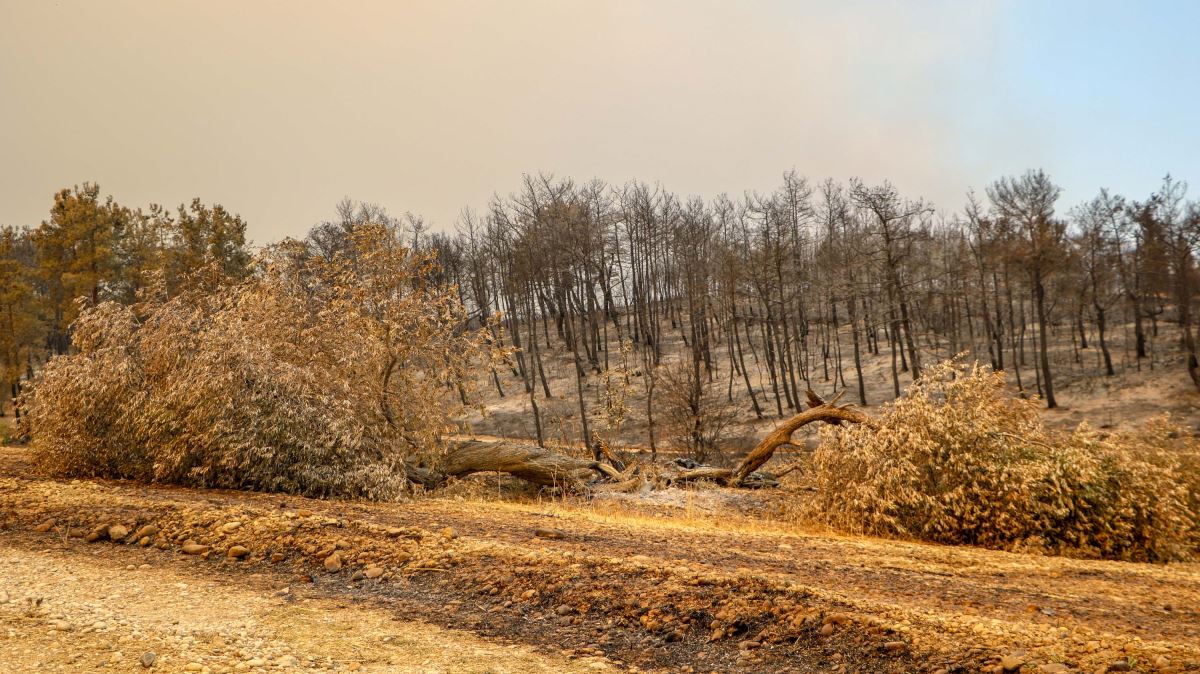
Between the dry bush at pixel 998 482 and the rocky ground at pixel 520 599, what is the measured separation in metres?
1.19

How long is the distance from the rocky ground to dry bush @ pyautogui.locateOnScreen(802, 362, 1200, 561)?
1191mm

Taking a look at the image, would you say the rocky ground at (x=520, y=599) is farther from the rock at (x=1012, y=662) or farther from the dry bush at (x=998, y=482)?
the dry bush at (x=998, y=482)

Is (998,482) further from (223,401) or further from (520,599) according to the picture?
(223,401)

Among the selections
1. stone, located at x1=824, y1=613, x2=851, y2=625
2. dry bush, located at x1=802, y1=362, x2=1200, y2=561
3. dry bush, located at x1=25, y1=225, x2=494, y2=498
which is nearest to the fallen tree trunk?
dry bush, located at x1=25, y1=225, x2=494, y2=498

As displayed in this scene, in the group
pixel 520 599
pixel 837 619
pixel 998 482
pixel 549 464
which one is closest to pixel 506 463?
pixel 549 464

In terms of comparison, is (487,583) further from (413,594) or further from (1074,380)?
(1074,380)

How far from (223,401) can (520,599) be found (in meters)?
6.90

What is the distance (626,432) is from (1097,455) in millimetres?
30861

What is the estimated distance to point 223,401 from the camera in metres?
10.8

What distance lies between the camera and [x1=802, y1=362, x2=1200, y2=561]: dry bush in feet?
33.0

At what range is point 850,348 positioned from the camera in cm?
5697

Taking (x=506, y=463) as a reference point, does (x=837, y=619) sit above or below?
above

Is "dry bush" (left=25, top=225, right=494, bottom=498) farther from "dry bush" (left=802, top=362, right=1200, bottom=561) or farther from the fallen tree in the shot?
"dry bush" (left=802, top=362, right=1200, bottom=561)

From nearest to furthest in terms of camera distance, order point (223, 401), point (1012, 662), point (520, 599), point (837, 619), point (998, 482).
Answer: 1. point (1012, 662)
2. point (837, 619)
3. point (520, 599)
4. point (998, 482)
5. point (223, 401)
